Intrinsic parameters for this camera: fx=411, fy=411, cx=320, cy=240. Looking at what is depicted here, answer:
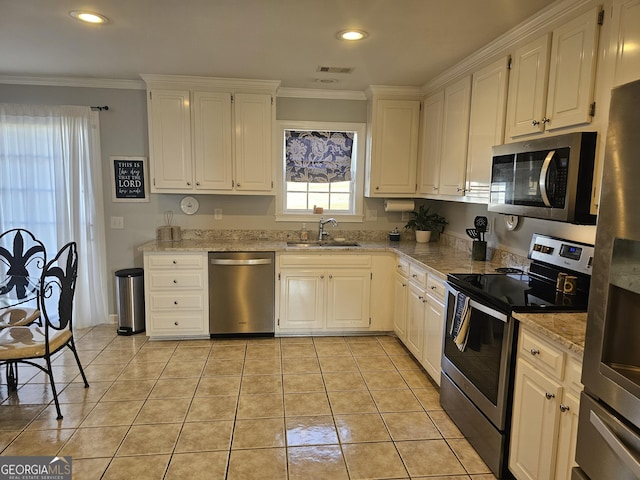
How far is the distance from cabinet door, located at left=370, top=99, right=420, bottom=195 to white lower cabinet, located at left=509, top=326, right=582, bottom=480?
96.2 inches

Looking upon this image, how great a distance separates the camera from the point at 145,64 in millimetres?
3414

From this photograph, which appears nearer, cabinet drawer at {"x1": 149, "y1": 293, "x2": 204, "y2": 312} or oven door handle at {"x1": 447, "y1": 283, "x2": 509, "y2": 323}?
oven door handle at {"x1": 447, "y1": 283, "x2": 509, "y2": 323}

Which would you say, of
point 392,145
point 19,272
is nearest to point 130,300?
point 19,272

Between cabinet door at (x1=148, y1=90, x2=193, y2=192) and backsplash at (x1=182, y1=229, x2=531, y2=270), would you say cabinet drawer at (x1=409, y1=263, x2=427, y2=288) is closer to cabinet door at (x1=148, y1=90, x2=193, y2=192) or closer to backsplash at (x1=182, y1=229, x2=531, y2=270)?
backsplash at (x1=182, y1=229, x2=531, y2=270)

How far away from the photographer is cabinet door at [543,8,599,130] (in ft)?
6.39

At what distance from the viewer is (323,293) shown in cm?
396

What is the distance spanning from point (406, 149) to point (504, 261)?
1568mm

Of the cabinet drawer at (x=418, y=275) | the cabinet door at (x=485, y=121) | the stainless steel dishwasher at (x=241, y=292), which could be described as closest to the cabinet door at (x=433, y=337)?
the cabinet drawer at (x=418, y=275)

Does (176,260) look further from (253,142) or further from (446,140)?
(446,140)

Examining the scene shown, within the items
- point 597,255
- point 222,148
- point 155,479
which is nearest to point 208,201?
point 222,148

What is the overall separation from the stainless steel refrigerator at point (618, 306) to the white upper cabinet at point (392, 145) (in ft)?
9.39

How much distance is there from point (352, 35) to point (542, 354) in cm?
216

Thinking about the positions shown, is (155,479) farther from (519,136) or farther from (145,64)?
(145,64)

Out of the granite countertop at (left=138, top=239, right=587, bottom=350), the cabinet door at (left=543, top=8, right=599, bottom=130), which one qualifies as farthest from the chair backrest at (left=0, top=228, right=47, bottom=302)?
the cabinet door at (left=543, top=8, right=599, bottom=130)
